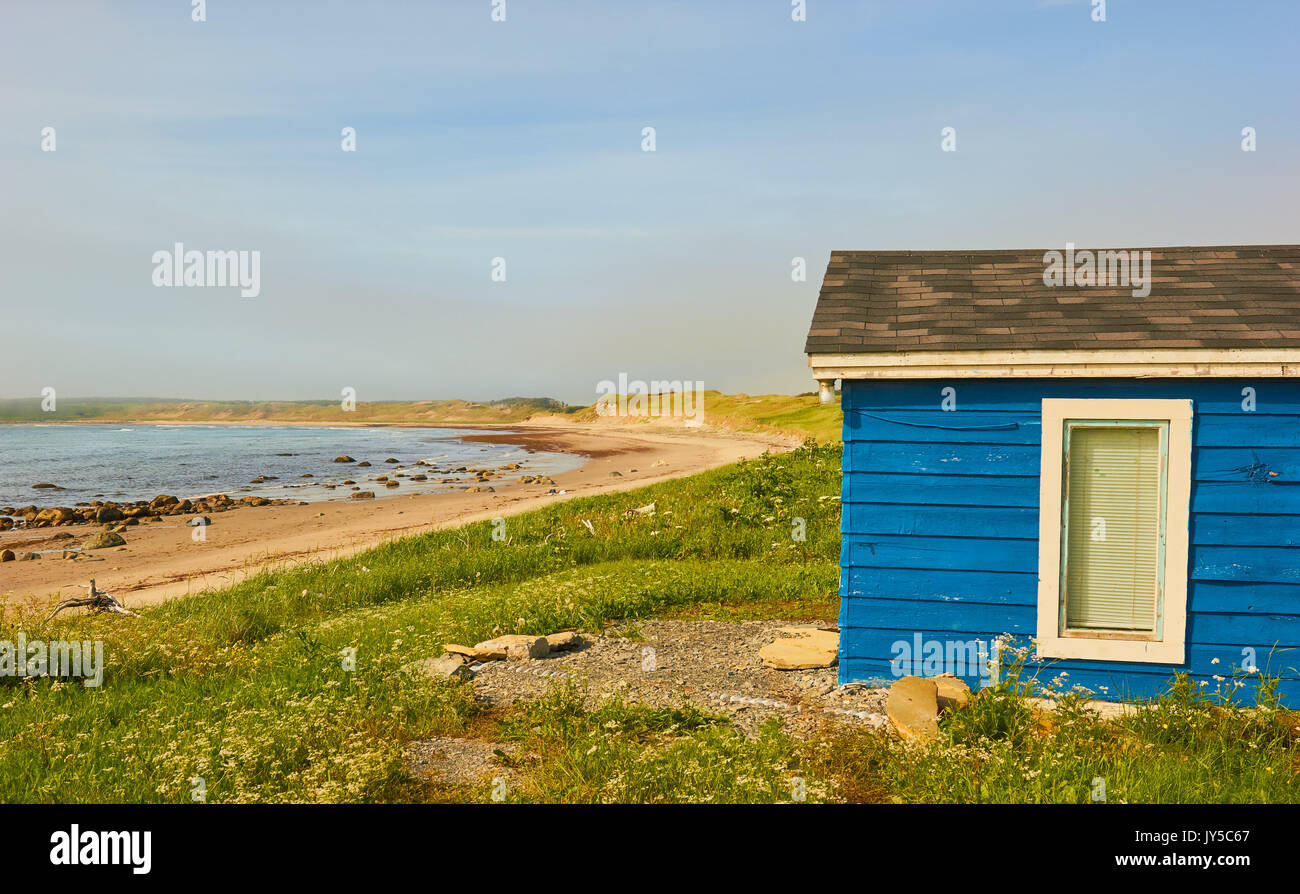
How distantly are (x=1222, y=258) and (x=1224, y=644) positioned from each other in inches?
150

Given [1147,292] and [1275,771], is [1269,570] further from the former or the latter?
[1147,292]

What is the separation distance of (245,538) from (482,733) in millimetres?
19021

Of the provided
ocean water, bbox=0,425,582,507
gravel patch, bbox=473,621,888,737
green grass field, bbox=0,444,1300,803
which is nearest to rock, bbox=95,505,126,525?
ocean water, bbox=0,425,582,507

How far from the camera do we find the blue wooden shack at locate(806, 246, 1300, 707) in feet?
20.7

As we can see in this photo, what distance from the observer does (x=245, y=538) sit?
22484 mm

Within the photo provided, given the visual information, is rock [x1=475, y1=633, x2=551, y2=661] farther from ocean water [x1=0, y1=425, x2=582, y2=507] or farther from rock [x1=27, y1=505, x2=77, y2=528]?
rock [x1=27, y1=505, x2=77, y2=528]

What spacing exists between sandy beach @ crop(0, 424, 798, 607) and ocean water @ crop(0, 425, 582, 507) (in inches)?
183

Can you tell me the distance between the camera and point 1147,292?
725cm

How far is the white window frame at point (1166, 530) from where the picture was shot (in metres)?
6.31

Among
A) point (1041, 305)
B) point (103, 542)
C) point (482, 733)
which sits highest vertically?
point (1041, 305)

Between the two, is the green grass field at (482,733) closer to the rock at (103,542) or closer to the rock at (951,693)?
the rock at (951,693)

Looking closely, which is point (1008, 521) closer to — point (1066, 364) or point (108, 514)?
point (1066, 364)

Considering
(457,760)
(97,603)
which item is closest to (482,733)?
(457,760)
